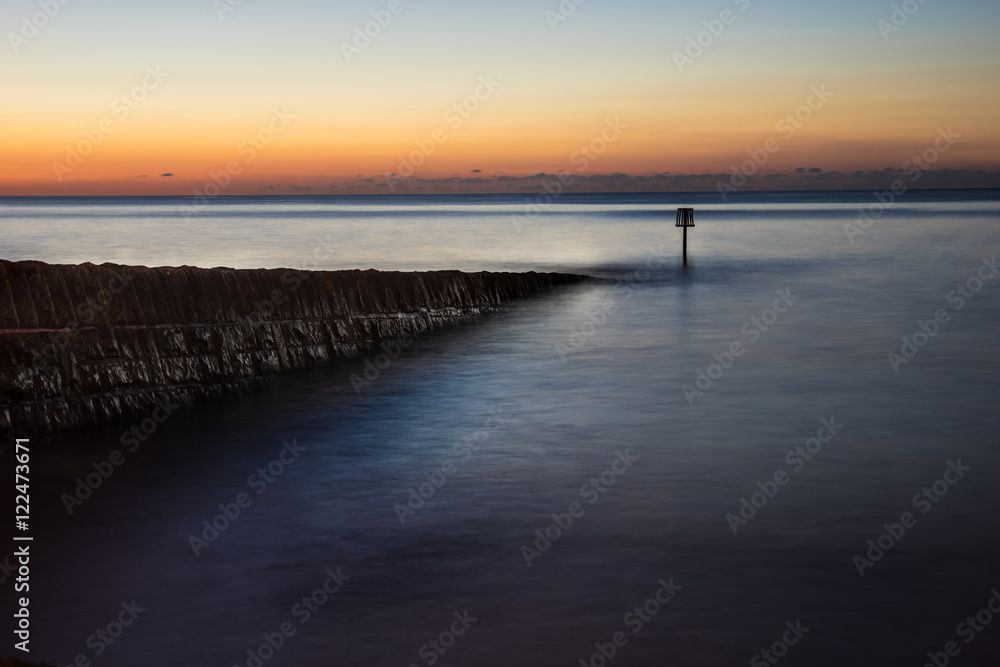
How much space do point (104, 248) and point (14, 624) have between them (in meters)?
45.3

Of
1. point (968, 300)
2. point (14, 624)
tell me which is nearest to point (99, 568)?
point (14, 624)

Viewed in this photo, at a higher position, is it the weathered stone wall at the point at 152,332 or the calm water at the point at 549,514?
the weathered stone wall at the point at 152,332

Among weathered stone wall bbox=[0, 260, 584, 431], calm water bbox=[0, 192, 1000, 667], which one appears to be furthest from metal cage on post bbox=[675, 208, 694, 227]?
weathered stone wall bbox=[0, 260, 584, 431]

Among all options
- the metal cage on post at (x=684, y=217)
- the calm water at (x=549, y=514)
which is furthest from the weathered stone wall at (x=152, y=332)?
the metal cage on post at (x=684, y=217)

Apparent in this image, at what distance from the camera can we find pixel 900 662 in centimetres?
546

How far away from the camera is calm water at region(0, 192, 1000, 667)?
18.9 ft

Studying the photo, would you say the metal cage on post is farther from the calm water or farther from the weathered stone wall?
the weathered stone wall

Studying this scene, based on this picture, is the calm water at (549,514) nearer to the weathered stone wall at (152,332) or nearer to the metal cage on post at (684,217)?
the weathered stone wall at (152,332)

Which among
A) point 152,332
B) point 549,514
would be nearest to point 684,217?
point 152,332

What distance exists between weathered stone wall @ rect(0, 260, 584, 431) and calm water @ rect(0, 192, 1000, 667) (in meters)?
0.44

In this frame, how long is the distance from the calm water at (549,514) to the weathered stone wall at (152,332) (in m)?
0.44

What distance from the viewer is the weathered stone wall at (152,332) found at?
10000 mm

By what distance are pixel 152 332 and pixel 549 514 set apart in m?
5.53

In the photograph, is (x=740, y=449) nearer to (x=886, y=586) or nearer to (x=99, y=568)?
(x=886, y=586)
